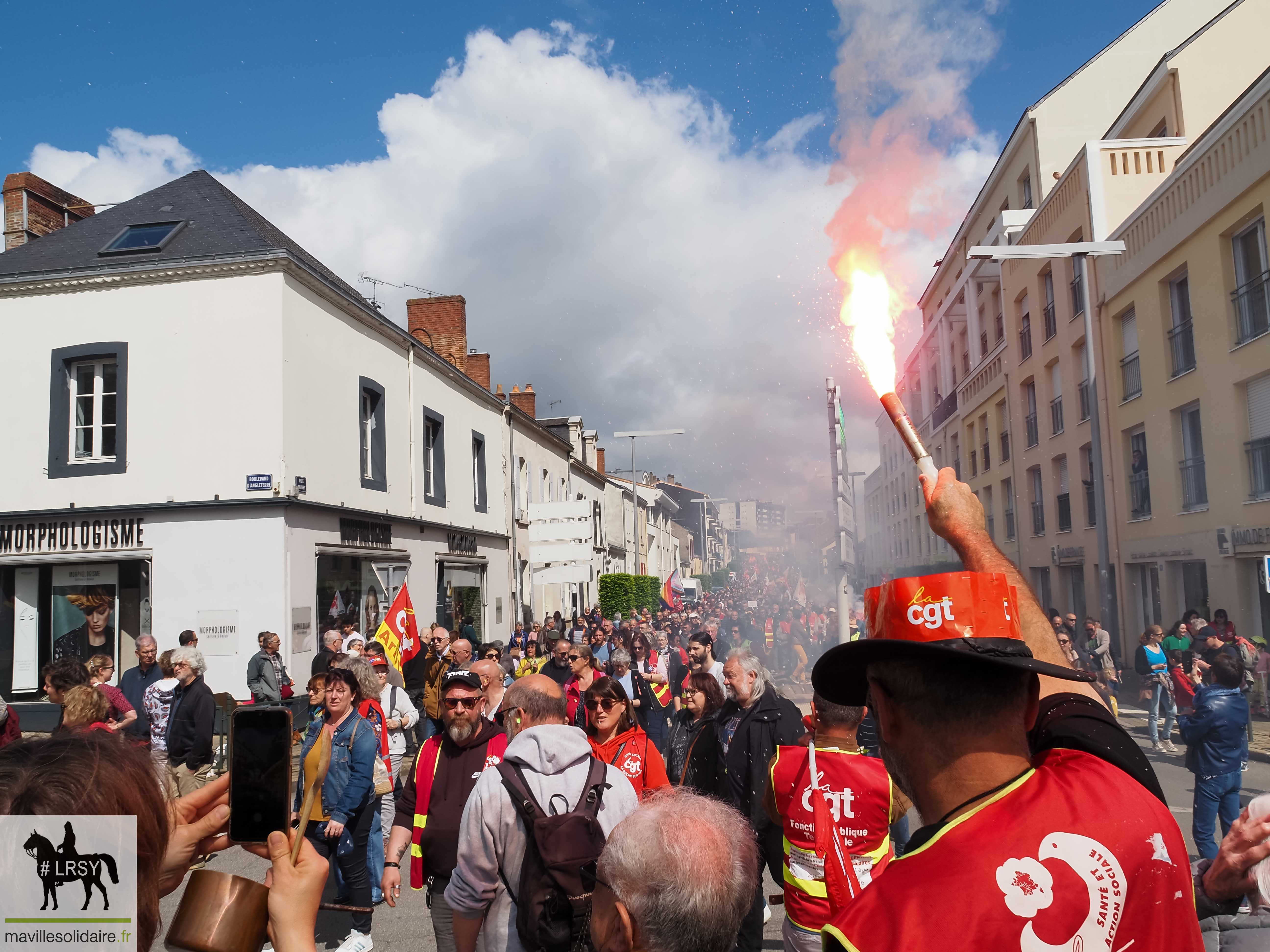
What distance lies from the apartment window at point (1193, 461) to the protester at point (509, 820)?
16420 millimetres

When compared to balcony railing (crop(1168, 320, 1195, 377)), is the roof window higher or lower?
higher

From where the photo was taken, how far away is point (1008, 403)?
27172 millimetres

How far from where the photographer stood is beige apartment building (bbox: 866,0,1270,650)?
1502cm

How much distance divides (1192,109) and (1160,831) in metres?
21.3

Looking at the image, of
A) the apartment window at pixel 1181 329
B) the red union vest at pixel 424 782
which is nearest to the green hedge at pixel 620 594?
the apartment window at pixel 1181 329

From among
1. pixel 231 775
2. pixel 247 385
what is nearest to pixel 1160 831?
pixel 231 775

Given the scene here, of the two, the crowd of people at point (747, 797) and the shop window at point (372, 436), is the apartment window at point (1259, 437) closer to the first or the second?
the crowd of people at point (747, 797)

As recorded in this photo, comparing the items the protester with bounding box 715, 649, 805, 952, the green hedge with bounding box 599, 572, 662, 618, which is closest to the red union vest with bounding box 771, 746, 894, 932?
the protester with bounding box 715, 649, 805, 952

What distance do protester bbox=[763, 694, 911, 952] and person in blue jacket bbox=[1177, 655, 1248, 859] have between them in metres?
4.14

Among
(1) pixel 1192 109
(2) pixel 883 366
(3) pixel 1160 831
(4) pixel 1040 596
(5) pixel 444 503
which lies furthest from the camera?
(4) pixel 1040 596

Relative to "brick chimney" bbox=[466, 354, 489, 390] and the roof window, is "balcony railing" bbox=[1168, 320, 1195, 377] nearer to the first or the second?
the roof window

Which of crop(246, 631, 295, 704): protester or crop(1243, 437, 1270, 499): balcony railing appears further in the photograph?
crop(1243, 437, 1270, 499): balcony railing

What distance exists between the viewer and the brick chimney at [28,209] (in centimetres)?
1847

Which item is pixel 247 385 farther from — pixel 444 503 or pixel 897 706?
pixel 897 706
